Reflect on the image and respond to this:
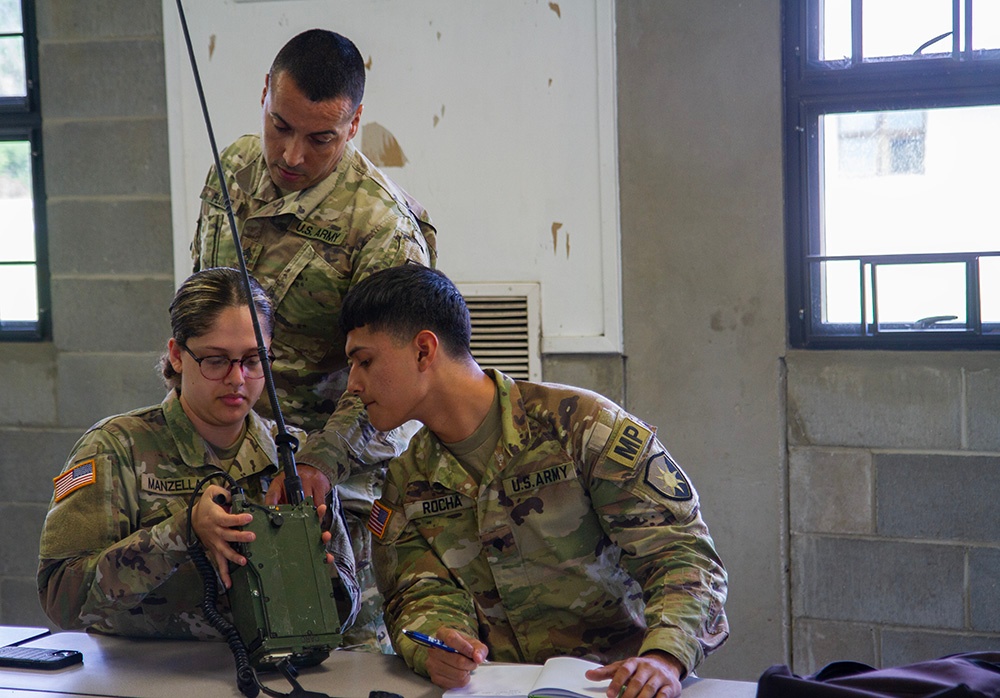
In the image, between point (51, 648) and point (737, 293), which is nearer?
point (51, 648)

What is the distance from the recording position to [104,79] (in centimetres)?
323

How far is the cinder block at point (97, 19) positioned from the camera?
10.4 ft

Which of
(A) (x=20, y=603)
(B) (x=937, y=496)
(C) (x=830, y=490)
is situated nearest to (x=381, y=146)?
(C) (x=830, y=490)

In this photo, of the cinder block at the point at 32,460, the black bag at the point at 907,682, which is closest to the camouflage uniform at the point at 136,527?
the black bag at the point at 907,682

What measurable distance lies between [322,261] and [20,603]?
2.10 meters

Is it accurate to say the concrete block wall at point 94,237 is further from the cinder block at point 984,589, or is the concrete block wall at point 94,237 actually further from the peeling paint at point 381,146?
the cinder block at point 984,589

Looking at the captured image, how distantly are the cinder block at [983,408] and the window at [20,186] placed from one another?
276 cm

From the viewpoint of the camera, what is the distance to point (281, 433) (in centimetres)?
154

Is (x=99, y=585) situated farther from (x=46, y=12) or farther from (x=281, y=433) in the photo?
(x=46, y=12)

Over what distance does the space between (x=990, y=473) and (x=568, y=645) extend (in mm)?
1555

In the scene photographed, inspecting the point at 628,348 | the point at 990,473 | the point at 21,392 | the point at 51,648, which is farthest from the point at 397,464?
the point at 21,392

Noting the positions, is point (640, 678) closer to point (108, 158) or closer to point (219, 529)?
point (219, 529)

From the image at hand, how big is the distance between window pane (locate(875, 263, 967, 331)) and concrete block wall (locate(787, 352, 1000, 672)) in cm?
10

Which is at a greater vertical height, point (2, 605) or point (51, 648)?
point (51, 648)
